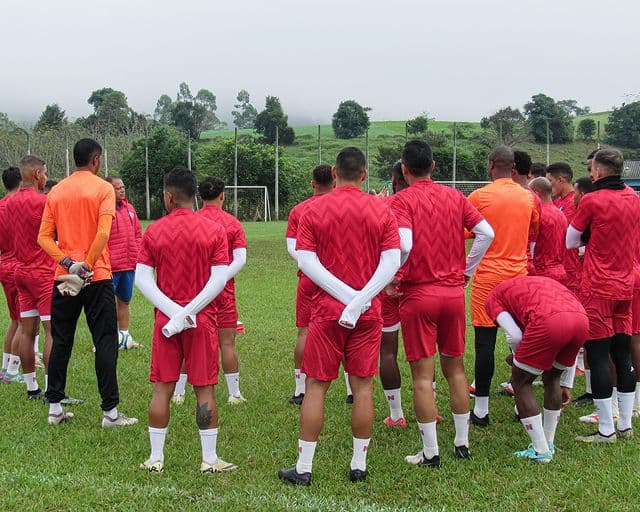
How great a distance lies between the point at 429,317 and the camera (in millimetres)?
5027

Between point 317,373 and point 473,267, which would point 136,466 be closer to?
Result: point 317,373

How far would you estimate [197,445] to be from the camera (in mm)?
5520

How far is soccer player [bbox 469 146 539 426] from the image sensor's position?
19.8 ft

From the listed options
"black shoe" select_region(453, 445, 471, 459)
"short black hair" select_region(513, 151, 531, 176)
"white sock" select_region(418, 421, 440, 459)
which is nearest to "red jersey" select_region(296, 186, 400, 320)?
"white sock" select_region(418, 421, 440, 459)

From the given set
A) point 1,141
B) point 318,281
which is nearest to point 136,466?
point 318,281

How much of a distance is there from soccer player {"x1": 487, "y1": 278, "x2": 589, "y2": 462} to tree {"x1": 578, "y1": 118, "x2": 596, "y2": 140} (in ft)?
237

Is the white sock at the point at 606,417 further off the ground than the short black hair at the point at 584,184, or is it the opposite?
the short black hair at the point at 584,184

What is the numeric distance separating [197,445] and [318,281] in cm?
200

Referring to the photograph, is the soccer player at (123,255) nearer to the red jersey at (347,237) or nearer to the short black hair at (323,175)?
the short black hair at (323,175)

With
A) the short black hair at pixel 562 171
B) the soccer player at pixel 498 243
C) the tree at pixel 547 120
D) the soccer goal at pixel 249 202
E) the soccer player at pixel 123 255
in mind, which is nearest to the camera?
the soccer player at pixel 498 243

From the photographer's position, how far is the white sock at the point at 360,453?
4.73 m

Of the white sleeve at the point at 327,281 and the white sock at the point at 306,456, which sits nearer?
the white sleeve at the point at 327,281

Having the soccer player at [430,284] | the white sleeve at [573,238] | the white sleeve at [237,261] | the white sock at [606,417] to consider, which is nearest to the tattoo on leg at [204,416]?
the white sleeve at [237,261]

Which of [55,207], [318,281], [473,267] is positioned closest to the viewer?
[318,281]
